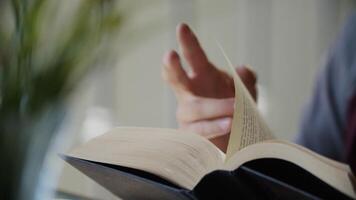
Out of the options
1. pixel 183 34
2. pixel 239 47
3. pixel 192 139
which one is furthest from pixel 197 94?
pixel 239 47

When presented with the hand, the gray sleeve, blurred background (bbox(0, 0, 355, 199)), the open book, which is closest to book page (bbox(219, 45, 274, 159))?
the open book

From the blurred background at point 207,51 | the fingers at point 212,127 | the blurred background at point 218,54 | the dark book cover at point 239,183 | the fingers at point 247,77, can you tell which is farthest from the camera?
the blurred background at point 218,54

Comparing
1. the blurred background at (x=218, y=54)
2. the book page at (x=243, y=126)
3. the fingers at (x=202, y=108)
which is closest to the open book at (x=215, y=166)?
the book page at (x=243, y=126)

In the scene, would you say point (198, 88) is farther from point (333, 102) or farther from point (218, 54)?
point (333, 102)

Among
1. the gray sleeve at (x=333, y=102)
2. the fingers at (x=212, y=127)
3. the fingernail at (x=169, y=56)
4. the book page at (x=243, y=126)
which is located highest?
the fingernail at (x=169, y=56)

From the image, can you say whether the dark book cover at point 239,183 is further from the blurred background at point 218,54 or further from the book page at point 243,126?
the blurred background at point 218,54

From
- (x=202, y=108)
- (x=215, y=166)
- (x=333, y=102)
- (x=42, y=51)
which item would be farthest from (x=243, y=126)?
(x=333, y=102)

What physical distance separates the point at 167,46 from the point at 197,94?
63cm

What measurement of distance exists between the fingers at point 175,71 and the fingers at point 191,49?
13 mm

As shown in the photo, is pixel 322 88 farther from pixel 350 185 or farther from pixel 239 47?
pixel 350 185

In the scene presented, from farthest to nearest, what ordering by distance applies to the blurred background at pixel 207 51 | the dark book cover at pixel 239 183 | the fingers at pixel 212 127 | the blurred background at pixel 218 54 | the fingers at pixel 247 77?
the blurred background at pixel 218 54 → the blurred background at pixel 207 51 → the fingers at pixel 247 77 → the fingers at pixel 212 127 → the dark book cover at pixel 239 183

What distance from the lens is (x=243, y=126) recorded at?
537 mm

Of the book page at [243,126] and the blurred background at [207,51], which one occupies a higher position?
the book page at [243,126]

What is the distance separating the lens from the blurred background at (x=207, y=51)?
3.20 ft
